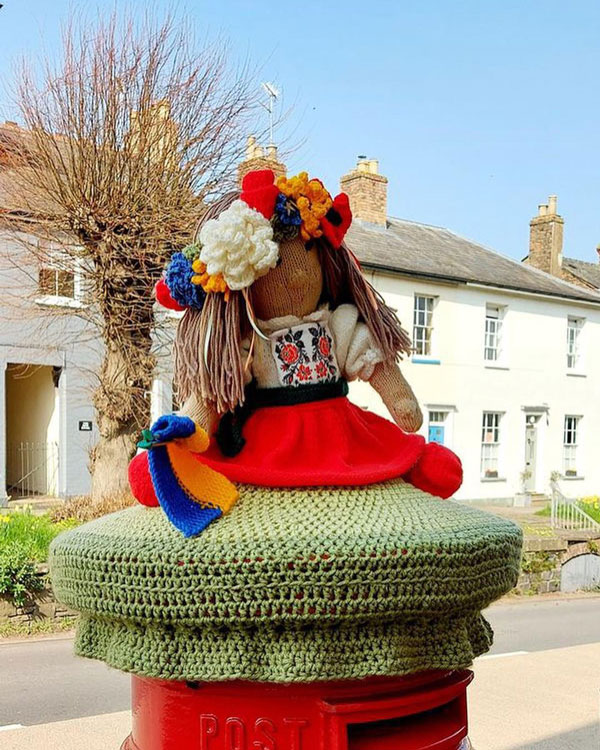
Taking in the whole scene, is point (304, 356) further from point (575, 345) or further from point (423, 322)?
point (575, 345)

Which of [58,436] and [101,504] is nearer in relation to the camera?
[101,504]

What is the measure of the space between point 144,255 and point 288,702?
22.6 feet

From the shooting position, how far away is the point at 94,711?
4527 mm

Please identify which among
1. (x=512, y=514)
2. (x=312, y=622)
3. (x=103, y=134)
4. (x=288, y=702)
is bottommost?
(x=512, y=514)

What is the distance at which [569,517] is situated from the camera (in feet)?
32.9

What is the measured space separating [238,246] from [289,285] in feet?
0.54

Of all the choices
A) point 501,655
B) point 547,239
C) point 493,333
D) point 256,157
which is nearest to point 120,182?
point 256,157

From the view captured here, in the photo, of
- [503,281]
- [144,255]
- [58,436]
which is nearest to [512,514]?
[503,281]

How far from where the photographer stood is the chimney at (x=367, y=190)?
15414 mm

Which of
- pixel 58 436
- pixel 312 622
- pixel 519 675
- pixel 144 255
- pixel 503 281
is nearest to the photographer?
pixel 312 622

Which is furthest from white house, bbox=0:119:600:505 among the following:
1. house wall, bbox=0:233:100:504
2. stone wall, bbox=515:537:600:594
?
stone wall, bbox=515:537:600:594

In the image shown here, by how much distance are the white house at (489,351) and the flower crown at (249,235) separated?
11626mm

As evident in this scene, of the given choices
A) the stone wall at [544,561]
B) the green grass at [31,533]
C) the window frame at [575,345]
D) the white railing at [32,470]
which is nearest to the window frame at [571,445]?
the window frame at [575,345]

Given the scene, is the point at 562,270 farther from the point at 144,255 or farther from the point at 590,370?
the point at 144,255
